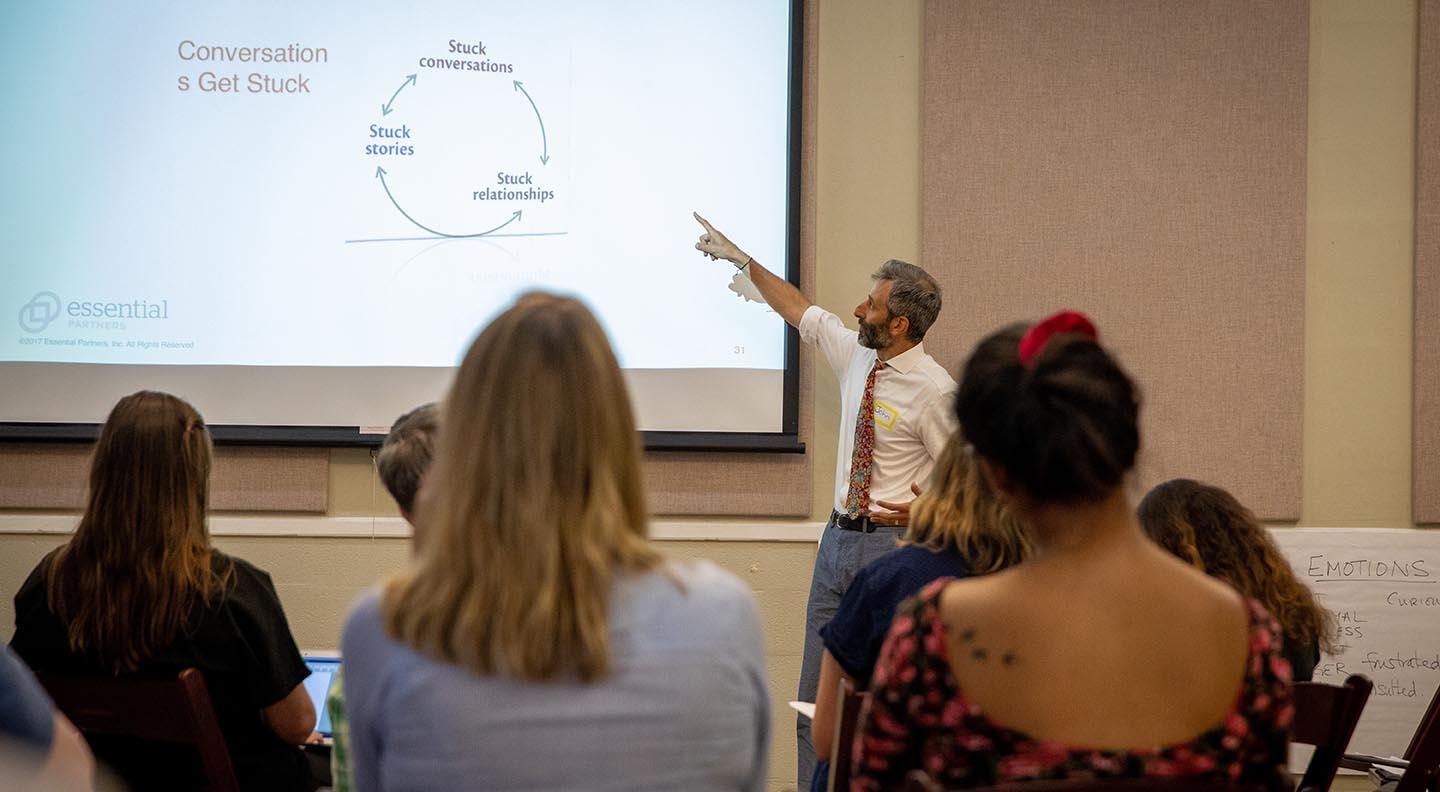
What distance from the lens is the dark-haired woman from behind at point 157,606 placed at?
6.36ft

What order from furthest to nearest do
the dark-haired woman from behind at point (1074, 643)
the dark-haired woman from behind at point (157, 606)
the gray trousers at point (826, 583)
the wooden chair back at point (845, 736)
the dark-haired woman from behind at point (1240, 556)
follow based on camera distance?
the gray trousers at point (826, 583)
the dark-haired woman from behind at point (1240, 556)
the dark-haired woman from behind at point (157, 606)
the wooden chair back at point (845, 736)
the dark-haired woman from behind at point (1074, 643)

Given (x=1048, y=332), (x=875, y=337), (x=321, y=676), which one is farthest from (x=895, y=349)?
(x=1048, y=332)

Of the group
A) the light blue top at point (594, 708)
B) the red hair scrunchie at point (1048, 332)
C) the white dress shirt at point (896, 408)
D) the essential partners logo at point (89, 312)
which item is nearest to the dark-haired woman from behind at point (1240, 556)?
the red hair scrunchie at point (1048, 332)

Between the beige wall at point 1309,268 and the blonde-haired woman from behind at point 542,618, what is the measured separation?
8.19 feet

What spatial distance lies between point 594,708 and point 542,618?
0.33 ft

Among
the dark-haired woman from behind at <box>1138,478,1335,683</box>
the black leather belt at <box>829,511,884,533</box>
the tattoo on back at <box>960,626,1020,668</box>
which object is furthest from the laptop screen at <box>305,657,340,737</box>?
the tattoo on back at <box>960,626,1020,668</box>

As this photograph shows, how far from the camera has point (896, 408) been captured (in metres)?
3.42

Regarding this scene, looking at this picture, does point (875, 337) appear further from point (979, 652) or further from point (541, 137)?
point (979, 652)

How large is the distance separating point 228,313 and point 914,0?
2.26m

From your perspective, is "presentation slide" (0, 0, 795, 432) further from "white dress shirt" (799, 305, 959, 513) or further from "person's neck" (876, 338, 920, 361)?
"person's neck" (876, 338, 920, 361)

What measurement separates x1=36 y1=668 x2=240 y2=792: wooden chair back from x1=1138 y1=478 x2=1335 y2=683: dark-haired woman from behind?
1.55 metres

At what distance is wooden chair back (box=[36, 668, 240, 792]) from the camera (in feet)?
5.61

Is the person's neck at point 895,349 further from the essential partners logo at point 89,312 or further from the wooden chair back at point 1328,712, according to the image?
the essential partners logo at point 89,312

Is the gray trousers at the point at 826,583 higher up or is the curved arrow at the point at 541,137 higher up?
the curved arrow at the point at 541,137
